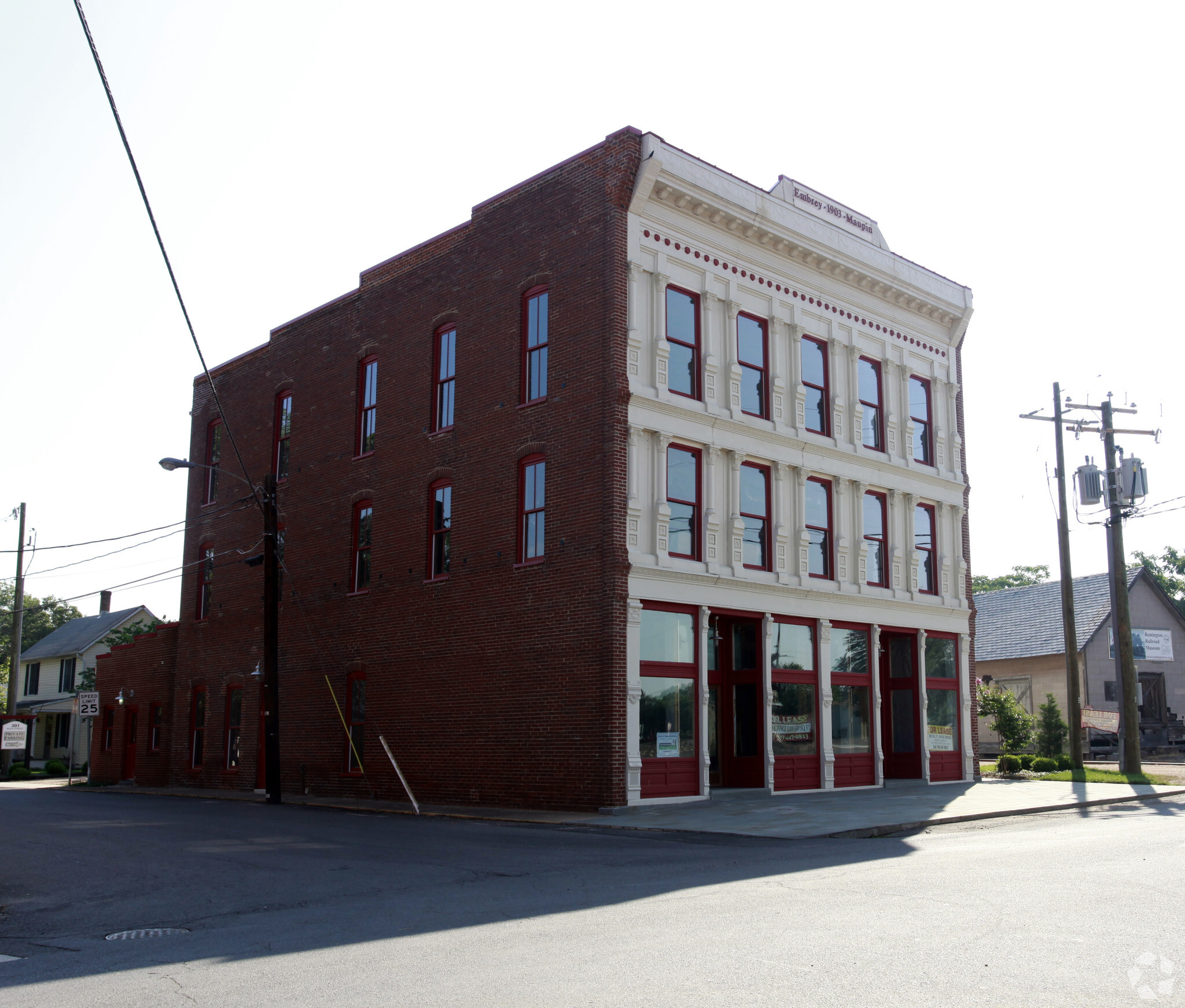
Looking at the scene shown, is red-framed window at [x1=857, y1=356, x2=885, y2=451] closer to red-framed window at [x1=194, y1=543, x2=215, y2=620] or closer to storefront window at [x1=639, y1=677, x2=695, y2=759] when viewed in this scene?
storefront window at [x1=639, y1=677, x2=695, y2=759]

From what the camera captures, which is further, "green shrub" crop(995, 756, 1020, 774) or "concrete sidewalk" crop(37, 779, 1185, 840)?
"green shrub" crop(995, 756, 1020, 774)

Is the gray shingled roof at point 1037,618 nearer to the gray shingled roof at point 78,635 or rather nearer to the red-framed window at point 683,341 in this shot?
the red-framed window at point 683,341

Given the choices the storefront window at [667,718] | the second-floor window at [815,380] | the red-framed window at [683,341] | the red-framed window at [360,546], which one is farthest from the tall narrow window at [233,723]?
the second-floor window at [815,380]

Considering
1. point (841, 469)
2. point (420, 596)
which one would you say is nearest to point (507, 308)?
point (420, 596)

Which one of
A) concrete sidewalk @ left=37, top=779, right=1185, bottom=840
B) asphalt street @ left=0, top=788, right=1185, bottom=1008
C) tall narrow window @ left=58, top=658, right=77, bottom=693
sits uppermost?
tall narrow window @ left=58, top=658, right=77, bottom=693

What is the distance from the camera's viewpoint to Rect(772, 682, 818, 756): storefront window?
23219 millimetres

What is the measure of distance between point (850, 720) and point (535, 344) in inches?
425

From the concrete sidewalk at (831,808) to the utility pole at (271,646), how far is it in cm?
82

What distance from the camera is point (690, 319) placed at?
2292 centimetres

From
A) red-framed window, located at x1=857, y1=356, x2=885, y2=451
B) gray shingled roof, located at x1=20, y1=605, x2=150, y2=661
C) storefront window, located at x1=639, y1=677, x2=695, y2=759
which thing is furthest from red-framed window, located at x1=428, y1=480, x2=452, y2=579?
gray shingled roof, located at x1=20, y1=605, x2=150, y2=661

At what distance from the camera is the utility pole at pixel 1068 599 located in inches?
1151

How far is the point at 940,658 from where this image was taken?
91.0 feet

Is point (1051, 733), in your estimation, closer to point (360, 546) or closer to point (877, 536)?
point (877, 536)

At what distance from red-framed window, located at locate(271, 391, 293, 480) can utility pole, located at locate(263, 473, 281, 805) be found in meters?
4.29
